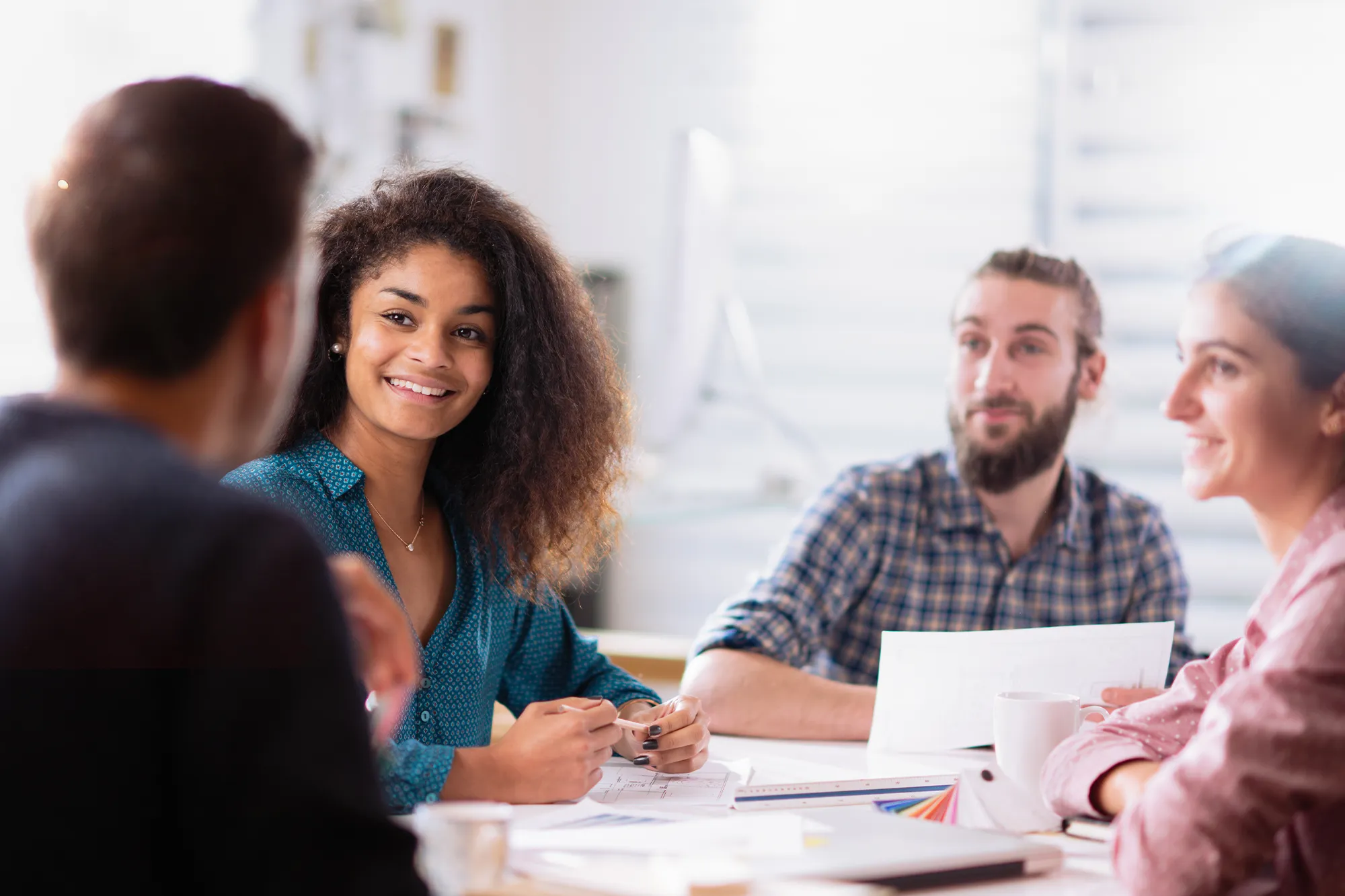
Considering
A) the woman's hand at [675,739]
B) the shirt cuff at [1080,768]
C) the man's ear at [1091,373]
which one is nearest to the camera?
the shirt cuff at [1080,768]

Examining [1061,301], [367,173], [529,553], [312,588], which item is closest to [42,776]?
[312,588]

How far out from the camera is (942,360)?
11.8 ft

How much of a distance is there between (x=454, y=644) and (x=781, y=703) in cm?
44

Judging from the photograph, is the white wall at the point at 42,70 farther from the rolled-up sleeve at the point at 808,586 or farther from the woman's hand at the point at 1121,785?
the woman's hand at the point at 1121,785

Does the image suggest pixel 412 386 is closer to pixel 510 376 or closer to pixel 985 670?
pixel 510 376

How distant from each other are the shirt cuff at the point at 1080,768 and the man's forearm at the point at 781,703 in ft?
1.44

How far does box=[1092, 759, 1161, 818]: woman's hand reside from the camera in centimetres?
118

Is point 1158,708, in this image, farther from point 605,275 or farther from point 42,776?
point 605,275

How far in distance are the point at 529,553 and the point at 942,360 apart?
2.13m

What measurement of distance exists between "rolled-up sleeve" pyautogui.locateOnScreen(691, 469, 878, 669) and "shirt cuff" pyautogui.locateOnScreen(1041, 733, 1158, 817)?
637 millimetres

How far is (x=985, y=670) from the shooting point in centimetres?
155

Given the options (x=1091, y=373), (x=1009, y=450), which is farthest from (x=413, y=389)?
(x=1091, y=373)

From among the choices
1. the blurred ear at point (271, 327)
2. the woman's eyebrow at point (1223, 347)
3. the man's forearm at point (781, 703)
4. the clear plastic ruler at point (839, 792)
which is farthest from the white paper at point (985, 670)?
the blurred ear at point (271, 327)

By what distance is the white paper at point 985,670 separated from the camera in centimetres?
154
